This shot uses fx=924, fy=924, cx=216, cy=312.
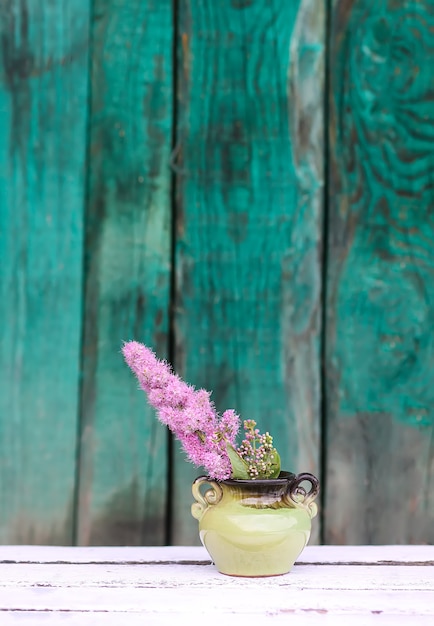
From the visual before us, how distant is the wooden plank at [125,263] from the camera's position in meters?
1.49

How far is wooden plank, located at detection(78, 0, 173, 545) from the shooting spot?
1485mm

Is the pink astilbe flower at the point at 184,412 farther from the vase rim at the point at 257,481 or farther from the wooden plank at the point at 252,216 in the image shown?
the wooden plank at the point at 252,216

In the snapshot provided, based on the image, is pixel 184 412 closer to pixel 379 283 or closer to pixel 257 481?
pixel 257 481

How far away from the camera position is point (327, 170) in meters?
1.50

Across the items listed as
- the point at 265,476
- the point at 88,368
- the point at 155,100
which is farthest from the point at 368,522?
the point at 155,100

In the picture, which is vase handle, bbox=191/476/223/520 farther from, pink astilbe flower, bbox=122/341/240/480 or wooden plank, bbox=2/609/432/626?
wooden plank, bbox=2/609/432/626

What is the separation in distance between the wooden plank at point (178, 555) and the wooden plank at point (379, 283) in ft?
0.36

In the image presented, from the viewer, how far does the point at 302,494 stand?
123 centimetres

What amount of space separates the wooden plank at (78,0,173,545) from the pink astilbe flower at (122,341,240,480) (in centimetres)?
28

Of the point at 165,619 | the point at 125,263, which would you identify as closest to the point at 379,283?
the point at 125,263

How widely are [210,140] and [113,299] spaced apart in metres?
0.30

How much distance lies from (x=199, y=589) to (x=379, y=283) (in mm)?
597

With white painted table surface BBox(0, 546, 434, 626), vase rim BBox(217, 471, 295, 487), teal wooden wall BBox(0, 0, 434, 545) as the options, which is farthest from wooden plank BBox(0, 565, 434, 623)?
teal wooden wall BBox(0, 0, 434, 545)

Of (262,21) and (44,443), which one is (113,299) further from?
(262,21)
